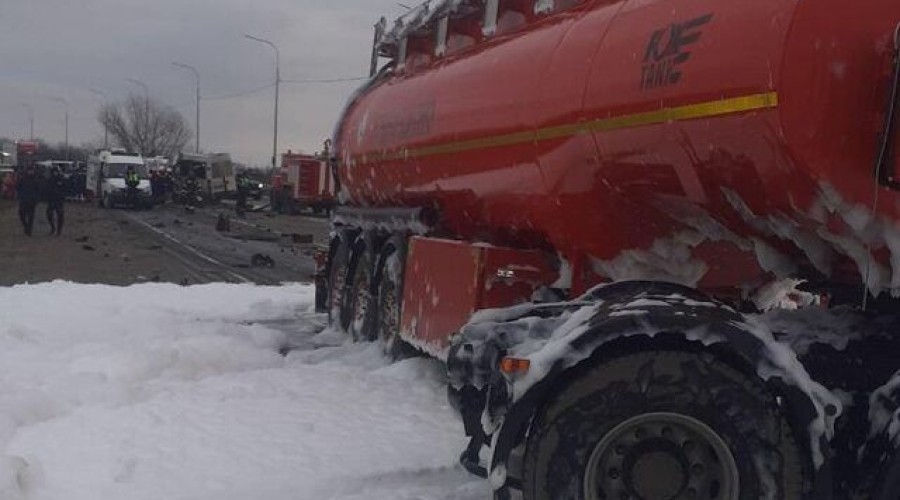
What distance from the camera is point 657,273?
5.12 metres

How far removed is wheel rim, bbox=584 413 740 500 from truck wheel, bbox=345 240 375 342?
20.2 feet

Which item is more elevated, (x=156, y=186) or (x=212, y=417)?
(x=212, y=417)

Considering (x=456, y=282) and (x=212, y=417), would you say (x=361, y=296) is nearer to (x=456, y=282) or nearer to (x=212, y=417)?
(x=212, y=417)

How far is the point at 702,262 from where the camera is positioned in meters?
4.97

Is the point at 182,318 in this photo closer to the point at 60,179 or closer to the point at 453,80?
the point at 453,80

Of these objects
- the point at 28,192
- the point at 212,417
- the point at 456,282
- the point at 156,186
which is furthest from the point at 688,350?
the point at 156,186

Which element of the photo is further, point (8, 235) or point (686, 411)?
point (8, 235)

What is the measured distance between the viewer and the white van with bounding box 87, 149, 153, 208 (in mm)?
44656

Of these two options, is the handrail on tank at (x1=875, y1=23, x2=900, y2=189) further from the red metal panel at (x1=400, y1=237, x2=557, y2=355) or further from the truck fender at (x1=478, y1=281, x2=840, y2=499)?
the red metal panel at (x1=400, y1=237, x2=557, y2=355)

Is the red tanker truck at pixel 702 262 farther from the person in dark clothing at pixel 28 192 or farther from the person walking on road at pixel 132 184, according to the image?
the person walking on road at pixel 132 184

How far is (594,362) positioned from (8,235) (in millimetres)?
25469

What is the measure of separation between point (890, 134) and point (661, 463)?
1.58 metres

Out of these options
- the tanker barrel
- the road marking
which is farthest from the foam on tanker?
the road marking

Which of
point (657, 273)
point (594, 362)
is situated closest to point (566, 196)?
point (657, 273)
